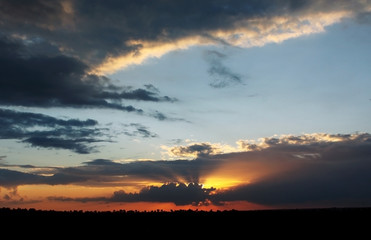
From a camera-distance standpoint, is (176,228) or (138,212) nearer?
(176,228)

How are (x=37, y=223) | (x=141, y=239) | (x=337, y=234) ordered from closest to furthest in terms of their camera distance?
(x=141, y=239), (x=337, y=234), (x=37, y=223)

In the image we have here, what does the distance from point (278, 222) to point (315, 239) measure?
1479 cm

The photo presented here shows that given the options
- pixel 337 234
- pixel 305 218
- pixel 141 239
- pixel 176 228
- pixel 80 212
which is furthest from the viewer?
pixel 80 212

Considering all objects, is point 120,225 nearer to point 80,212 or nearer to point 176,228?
point 176,228

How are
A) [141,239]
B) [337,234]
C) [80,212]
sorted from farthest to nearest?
[80,212]
[337,234]
[141,239]

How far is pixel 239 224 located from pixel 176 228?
1052 centimetres

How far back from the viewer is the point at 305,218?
6881 cm

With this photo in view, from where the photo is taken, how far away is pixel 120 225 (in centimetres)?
6169

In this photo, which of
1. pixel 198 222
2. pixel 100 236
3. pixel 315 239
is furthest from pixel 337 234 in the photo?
pixel 100 236

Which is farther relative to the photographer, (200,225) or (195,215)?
(195,215)

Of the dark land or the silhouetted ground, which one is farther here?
the dark land

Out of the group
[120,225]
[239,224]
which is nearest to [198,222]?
[239,224]

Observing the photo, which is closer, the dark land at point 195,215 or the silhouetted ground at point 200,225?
the silhouetted ground at point 200,225

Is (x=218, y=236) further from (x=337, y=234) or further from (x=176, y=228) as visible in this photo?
(x=337, y=234)
